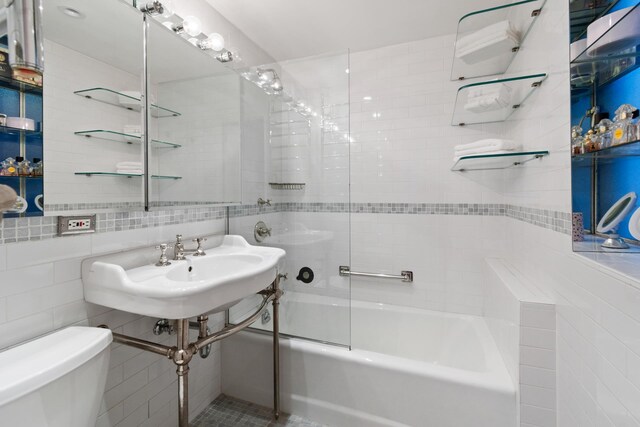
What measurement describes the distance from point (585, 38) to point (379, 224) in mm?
1631

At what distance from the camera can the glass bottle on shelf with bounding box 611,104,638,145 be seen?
36.5 inches

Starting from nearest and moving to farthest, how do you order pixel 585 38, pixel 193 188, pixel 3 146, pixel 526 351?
pixel 3 146, pixel 585 38, pixel 526 351, pixel 193 188

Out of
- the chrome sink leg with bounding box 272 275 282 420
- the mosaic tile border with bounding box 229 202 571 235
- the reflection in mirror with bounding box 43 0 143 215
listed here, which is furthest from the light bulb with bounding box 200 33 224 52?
the chrome sink leg with bounding box 272 275 282 420

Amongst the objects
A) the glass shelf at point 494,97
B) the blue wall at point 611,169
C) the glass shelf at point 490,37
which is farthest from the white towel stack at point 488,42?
the blue wall at point 611,169

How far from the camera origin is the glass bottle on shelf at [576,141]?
1086mm

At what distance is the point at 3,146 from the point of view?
2.92 feet

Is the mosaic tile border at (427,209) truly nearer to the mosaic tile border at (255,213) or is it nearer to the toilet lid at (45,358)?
the mosaic tile border at (255,213)

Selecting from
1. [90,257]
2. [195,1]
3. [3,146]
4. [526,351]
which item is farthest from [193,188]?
→ [526,351]

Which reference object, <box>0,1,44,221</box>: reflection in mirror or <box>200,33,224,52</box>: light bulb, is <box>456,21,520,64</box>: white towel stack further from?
<box>0,1,44,221</box>: reflection in mirror

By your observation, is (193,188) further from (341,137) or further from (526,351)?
(526,351)

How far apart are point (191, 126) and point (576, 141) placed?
1777mm

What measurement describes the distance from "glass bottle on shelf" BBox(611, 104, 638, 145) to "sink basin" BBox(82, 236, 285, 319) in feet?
4.33

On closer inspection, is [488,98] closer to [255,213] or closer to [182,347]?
[255,213]

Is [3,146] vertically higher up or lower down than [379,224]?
higher up
